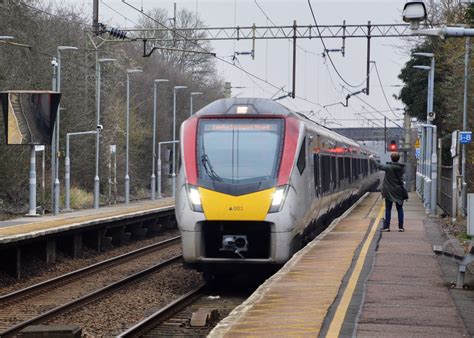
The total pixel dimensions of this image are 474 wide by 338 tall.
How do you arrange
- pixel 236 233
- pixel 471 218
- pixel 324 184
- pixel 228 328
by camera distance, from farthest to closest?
1. pixel 324 184
2. pixel 236 233
3. pixel 471 218
4. pixel 228 328

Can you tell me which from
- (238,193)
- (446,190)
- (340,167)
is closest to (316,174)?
(238,193)

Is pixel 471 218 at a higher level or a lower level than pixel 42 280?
higher

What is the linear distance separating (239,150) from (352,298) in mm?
5325

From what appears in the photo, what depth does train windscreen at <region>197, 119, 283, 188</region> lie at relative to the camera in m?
15.1

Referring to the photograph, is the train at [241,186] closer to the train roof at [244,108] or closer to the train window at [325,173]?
the train roof at [244,108]

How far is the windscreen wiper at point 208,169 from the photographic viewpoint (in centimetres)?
1513

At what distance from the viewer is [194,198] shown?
49.1 feet

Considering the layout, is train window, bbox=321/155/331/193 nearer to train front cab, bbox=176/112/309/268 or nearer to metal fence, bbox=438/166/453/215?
train front cab, bbox=176/112/309/268

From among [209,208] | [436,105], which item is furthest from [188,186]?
[436,105]

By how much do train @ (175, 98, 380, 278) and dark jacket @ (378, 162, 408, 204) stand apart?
3.44 meters

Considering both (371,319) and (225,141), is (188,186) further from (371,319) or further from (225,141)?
(371,319)

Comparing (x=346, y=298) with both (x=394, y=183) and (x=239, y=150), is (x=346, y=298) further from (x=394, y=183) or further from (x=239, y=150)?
(x=394, y=183)

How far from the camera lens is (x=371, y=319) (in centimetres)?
922

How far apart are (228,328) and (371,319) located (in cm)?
149
